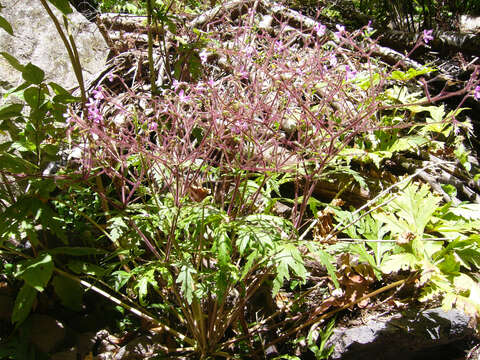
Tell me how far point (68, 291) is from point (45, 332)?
0.35m

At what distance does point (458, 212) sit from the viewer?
2.64m

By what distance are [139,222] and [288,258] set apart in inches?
34.7

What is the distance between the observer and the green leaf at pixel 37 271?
177cm

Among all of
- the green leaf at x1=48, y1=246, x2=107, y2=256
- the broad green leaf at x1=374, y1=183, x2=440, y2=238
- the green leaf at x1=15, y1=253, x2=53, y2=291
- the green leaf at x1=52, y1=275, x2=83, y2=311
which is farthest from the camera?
the broad green leaf at x1=374, y1=183, x2=440, y2=238

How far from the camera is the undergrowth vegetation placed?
177cm

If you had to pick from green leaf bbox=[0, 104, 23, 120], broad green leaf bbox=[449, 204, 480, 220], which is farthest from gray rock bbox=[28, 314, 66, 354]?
broad green leaf bbox=[449, 204, 480, 220]

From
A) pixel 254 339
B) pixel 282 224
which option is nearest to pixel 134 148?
pixel 282 224

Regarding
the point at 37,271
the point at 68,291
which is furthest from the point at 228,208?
the point at 68,291

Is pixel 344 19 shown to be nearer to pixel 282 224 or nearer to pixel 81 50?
pixel 81 50

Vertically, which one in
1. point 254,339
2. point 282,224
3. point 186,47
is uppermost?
point 186,47

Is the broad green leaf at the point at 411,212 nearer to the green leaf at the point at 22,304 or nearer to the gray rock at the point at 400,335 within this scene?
Result: the gray rock at the point at 400,335

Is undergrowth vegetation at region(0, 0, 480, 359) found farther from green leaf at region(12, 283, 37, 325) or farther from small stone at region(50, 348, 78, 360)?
small stone at region(50, 348, 78, 360)

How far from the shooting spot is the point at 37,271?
1.82m

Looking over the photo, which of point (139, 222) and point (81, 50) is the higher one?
point (81, 50)
